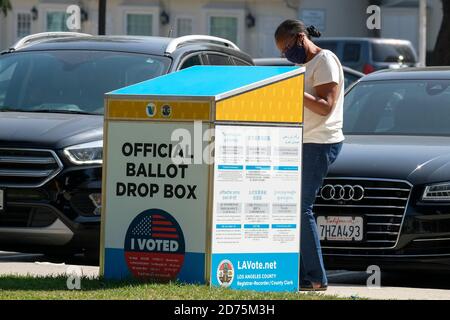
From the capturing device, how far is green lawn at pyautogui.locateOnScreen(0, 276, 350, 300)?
7539 millimetres

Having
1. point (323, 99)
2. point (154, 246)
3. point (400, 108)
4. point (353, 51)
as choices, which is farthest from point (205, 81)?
point (353, 51)

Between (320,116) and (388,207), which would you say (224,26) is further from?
(320,116)

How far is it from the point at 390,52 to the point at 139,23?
12.8 metres

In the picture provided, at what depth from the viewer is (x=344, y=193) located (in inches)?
384

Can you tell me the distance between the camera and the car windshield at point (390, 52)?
116ft

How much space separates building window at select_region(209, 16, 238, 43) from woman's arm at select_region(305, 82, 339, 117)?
123 feet

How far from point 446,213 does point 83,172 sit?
2.72 metres

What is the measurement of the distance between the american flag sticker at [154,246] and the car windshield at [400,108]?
3505 millimetres

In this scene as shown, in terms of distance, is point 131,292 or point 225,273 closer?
point 131,292

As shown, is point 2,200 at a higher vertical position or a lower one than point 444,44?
A: lower
